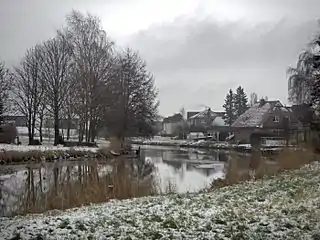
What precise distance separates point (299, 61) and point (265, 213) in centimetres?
2468

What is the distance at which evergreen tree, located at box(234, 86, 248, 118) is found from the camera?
75206mm

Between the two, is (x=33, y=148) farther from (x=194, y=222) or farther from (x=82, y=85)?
(x=194, y=222)

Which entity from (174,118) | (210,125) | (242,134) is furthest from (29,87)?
(174,118)

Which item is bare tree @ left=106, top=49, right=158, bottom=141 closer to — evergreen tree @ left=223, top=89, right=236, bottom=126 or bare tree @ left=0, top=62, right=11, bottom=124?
bare tree @ left=0, top=62, right=11, bottom=124

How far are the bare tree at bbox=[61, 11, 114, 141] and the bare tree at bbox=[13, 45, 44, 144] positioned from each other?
281 cm

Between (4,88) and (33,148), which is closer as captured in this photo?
(33,148)

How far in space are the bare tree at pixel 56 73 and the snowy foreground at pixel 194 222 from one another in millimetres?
23737

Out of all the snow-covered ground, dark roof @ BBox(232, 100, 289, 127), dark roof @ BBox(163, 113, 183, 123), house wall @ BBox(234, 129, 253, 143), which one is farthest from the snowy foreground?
dark roof @ BBox(163, 113, 183, 123)

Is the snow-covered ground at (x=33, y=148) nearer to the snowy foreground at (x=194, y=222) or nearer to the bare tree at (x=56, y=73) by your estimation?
the bare tree at (x=56, y=73)

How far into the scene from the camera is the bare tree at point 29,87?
31.6m

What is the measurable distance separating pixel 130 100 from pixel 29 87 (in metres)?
7.07

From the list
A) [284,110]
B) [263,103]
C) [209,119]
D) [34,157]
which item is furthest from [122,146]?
[209,119]

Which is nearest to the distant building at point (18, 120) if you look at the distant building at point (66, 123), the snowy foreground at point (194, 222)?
the distant building at point (66, 123)

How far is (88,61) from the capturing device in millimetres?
30500
